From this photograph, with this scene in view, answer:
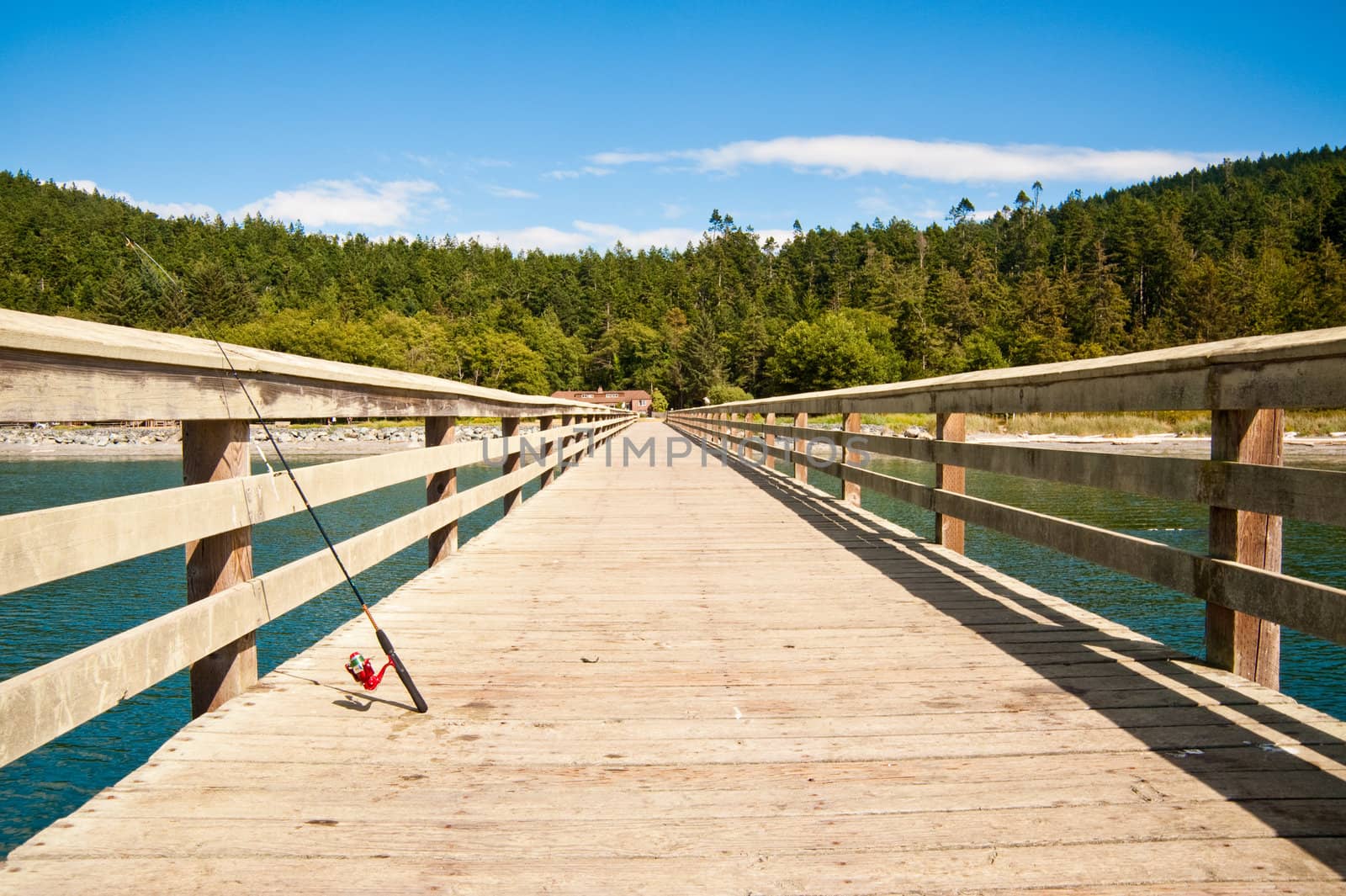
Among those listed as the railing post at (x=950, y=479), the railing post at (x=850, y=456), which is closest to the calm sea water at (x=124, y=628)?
the railing post at (x=950, y=479)

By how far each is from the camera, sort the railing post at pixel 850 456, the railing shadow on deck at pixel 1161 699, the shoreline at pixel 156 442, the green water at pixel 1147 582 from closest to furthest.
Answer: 1. the railing shadow on deck at pixel 1161 699
2. the green water at pixel 1147 582
3. the railing post at pixel 850 456
4. the shoreline at pixel 156 442

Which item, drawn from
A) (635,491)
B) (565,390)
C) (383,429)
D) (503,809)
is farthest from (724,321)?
(503,809)

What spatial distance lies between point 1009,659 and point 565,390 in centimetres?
12232

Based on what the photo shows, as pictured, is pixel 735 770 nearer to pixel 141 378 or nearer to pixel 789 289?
pixel 141 378

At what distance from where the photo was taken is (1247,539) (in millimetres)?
2711

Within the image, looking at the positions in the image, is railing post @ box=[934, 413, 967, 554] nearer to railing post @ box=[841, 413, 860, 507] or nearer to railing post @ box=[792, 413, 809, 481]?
railing post @ box=[841, 413, 860, 507]

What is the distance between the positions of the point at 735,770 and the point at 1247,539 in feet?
5.85

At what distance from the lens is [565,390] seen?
407 feet

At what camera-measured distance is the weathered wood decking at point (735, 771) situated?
168 cm

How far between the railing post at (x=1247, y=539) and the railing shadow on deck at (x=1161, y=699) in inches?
6.6

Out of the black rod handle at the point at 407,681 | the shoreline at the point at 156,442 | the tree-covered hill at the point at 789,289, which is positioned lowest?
the shoreline at the point at 156,442

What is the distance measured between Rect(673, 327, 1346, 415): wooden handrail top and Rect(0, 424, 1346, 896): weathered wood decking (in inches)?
35.1

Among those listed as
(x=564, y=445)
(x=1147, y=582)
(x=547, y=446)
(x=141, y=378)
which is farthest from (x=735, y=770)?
→ (x=564, y=445)

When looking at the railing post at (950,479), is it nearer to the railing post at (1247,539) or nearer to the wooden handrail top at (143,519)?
the railing post at (1247,539)
